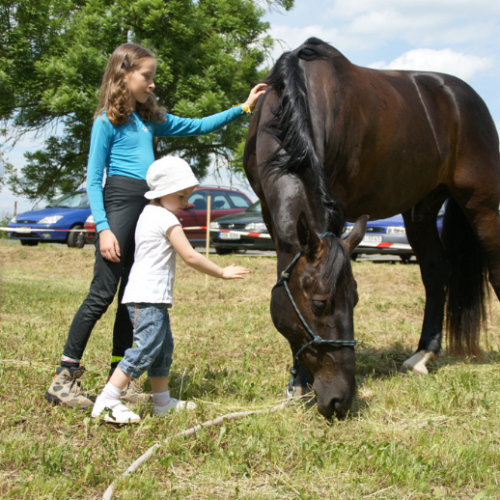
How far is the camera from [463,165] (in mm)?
4680

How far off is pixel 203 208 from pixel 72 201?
3814mm

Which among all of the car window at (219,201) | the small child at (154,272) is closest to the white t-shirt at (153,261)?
the small child at (154,272)

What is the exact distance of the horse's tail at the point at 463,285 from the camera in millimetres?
4844


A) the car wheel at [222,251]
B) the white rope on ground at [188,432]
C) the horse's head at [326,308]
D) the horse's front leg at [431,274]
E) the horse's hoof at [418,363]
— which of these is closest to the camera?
the white rope on ground at [188,432]

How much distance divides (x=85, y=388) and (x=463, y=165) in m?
3.27

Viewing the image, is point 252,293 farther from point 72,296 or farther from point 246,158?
point 246,158

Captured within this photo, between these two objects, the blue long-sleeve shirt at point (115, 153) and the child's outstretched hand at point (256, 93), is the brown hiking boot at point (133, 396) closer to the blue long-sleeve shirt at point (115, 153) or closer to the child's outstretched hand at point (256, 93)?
the blue long-sleeve shirt at point (115, 153)

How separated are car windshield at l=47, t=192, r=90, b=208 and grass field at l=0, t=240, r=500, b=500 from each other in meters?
11.3

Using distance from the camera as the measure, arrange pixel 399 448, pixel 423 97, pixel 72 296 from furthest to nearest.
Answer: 1. pixel 72 296
2. pixel 423 97
3. pixel 399 448

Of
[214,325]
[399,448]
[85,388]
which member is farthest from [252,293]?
[399,448]

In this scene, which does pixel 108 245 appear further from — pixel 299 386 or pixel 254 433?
pixel 299 386

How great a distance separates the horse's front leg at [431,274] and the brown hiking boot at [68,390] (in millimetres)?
2611

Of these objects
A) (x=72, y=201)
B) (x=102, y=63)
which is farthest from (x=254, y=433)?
(x=102, y=63)

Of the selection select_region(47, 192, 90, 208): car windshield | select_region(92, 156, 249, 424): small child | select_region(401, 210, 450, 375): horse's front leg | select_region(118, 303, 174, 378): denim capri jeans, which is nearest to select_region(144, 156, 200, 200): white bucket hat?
select_region(92, 156, 249, 424): small child
